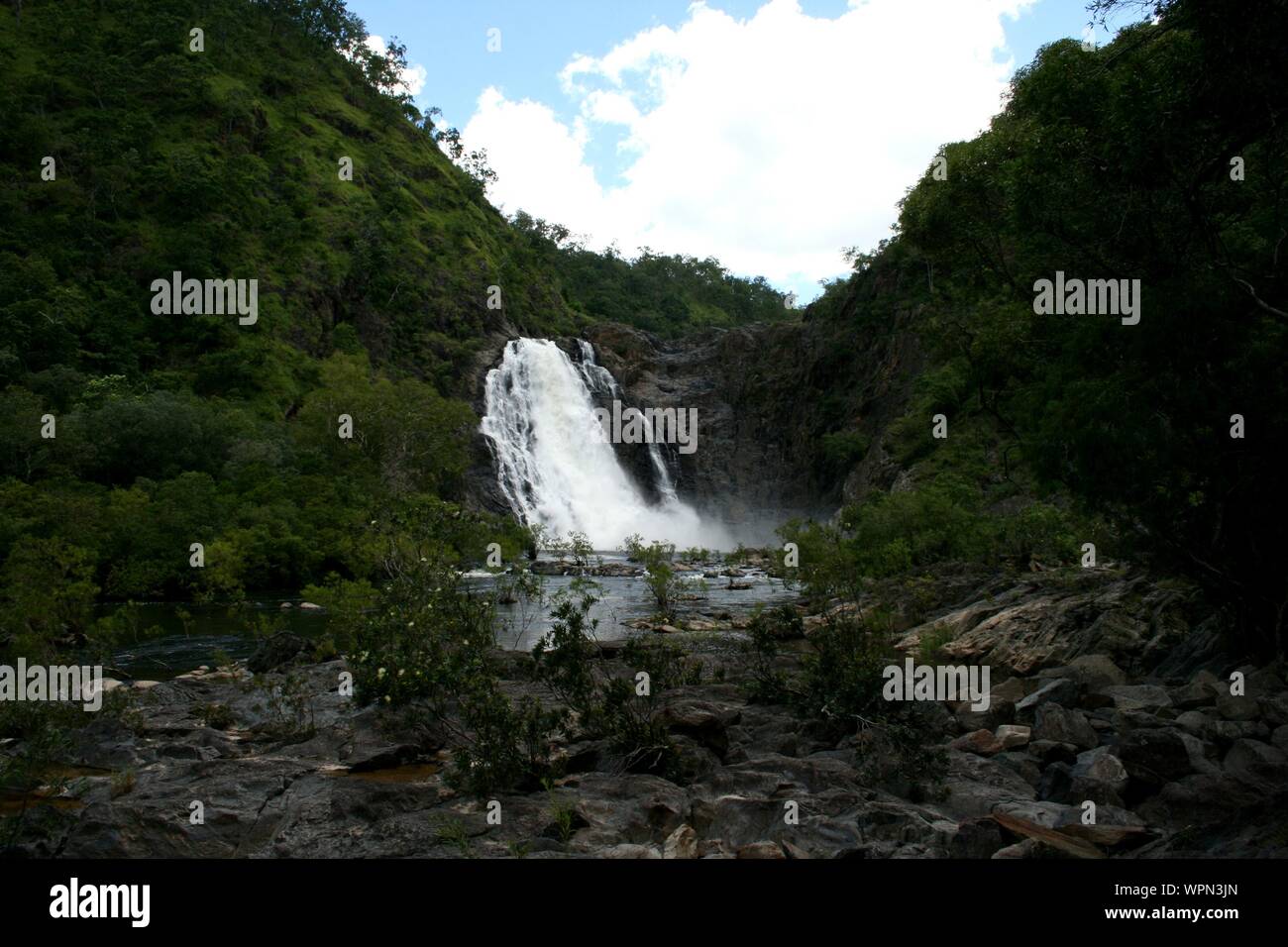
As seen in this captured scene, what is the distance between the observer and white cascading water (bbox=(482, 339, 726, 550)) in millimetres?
55375

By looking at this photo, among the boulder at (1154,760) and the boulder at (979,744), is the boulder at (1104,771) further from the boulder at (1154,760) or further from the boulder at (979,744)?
the boulder at (979,744)

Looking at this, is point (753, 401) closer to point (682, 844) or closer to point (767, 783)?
point (767, 783)

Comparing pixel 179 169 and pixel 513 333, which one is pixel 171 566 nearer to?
pixel 179 169

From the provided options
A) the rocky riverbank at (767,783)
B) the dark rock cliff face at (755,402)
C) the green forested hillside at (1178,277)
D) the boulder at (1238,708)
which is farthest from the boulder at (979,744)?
the dark rock cliff face at (755,402)

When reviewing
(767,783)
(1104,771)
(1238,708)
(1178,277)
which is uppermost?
(1178,277)

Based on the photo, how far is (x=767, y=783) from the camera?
8602mm

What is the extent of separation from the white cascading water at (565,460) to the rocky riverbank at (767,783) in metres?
41.5

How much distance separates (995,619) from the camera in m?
15.7

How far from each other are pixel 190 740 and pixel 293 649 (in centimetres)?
609

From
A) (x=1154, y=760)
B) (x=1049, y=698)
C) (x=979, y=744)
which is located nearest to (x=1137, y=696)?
(x=1049, y=698)

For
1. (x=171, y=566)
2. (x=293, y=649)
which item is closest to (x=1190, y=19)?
(x=293, y=649)

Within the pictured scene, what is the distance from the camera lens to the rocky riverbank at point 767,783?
7027mm

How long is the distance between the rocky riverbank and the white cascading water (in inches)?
1634

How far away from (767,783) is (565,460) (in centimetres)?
5029
